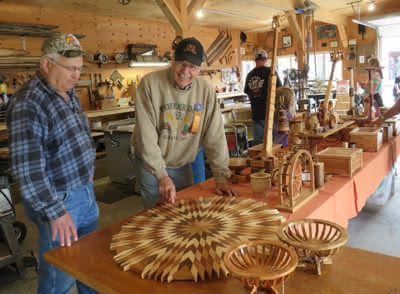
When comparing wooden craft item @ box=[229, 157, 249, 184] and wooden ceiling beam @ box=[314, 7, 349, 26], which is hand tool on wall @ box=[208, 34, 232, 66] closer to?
wooden ceiling beam @ box=[314, 7, 349, 26]

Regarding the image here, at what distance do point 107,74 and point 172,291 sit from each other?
701cm

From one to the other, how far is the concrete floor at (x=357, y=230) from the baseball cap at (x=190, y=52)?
6.26ft

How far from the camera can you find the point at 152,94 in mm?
1989

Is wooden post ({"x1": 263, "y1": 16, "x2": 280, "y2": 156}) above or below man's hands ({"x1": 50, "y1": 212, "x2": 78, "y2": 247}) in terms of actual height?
above

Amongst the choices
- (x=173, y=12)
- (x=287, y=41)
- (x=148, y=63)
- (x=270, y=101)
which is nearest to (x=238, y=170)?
(x=270, y=101)

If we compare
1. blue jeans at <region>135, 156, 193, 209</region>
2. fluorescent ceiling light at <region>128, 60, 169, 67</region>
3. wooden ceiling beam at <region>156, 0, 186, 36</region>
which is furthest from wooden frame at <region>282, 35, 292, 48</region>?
blue jeans at <region>135, 156, 193, 209</region>

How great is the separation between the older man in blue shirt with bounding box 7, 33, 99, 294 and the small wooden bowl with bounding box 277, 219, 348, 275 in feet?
2.86

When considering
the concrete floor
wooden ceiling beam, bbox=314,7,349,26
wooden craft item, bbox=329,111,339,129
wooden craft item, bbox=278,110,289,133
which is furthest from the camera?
wooden ceiling beam, bbox=314,7,349,26

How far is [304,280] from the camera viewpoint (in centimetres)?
104

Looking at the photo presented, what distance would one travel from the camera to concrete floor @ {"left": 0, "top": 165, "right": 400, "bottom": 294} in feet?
9.00

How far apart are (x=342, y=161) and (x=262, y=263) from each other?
4.98ft

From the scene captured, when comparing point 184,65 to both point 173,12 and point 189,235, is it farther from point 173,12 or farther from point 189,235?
point 173,12

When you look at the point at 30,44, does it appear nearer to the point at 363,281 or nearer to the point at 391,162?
the point at 391,162

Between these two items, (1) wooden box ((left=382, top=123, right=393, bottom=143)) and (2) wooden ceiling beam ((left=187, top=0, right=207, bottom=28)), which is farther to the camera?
(2) wooden ceiling beam ((left=187, top=0, right=207, bottom=28))
